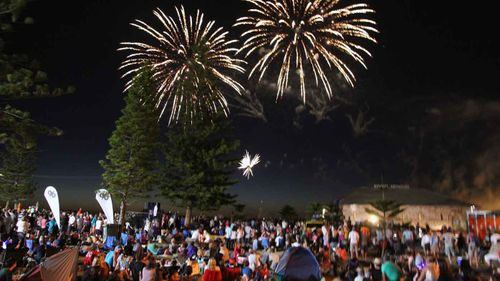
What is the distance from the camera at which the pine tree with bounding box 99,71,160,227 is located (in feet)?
105

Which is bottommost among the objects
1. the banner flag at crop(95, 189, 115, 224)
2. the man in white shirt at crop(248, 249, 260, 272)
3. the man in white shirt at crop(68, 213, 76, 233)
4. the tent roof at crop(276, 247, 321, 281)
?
the man in white shirt at crop(248, 249, 260, 272)

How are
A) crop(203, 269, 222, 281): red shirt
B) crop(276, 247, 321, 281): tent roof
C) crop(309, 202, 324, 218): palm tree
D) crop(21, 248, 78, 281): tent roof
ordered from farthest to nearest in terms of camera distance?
crop(309, 202, 324, 218): palm tree → crop(203, 269, 222, 281): red shirt → crop(21, 248, 78, 281): tent roof → crop(276, 247, 321, 281): tent roof

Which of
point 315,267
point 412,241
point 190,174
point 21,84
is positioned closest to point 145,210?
point 190,174

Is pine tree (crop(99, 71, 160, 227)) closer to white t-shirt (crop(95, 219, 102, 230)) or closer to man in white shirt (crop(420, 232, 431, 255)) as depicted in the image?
white t-shirt (crop(95, 219, 102, 230))

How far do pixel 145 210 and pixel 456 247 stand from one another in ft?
81.8

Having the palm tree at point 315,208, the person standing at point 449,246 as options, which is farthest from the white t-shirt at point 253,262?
the palm tree at point 315,208

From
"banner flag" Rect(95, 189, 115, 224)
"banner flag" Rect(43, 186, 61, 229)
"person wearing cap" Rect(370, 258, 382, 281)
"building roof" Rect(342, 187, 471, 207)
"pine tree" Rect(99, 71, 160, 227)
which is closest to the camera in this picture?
"person wearing cap" Rect(370, 258, 382, 281)

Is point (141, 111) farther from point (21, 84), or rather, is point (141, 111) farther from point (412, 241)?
point (412, 241)

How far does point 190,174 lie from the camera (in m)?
35.9

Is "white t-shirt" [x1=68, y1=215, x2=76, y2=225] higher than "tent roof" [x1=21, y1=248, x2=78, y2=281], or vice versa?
"white t-shirt" [x1=68, y1=215, x2=76, y2=225]

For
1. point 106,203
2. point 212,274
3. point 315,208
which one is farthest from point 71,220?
point 315,208

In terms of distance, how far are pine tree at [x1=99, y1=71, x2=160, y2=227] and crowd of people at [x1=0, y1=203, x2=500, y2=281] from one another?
5799mm

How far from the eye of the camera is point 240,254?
17.8m

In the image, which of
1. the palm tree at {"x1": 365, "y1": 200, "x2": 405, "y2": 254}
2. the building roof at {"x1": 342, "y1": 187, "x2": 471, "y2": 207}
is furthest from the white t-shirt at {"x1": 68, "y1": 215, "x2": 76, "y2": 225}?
the palm tree at {"x1": 365, "y1": 200, "x2": 405, "y2": 254}
